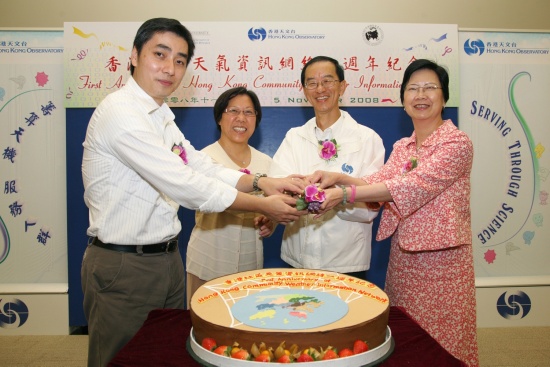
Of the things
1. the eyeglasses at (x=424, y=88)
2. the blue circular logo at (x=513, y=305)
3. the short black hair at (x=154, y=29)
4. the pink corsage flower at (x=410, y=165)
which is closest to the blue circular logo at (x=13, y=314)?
the short black hair at (x=154, y=29)

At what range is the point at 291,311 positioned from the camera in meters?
1.31

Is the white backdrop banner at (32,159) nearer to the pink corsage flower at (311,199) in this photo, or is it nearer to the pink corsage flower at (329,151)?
the pink corsage flower at (329,151)

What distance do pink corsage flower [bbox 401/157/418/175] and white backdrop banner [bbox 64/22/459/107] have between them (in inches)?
59.5

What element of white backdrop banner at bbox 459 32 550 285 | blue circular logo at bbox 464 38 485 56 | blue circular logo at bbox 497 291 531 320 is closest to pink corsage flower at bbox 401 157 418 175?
white backdrop banner at bbox 459 32 550 285

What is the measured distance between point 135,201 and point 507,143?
10.0 feet

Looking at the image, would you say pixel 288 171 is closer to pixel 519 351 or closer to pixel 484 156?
pixel 484 156

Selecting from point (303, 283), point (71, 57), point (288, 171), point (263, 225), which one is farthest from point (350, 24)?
point (303, 283)

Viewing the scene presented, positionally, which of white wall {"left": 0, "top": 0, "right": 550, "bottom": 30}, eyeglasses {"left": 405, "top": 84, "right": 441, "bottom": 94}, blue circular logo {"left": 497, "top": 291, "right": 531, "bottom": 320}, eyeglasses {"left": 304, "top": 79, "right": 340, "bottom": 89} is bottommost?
blue circular logo {"left": 497, "top": 291, "right": 531, "bottom": 320}

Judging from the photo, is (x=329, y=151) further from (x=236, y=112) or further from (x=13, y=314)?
(x=13, y=314)

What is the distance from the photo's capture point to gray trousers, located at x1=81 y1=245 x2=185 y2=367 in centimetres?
168

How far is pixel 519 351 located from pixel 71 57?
12.6 ft

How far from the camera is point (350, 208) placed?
2.24m

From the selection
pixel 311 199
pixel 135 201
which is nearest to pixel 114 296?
pixel 135 201

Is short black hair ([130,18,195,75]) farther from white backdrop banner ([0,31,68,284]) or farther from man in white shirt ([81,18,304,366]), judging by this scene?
white backdrop banner ([0,31,68,284])
